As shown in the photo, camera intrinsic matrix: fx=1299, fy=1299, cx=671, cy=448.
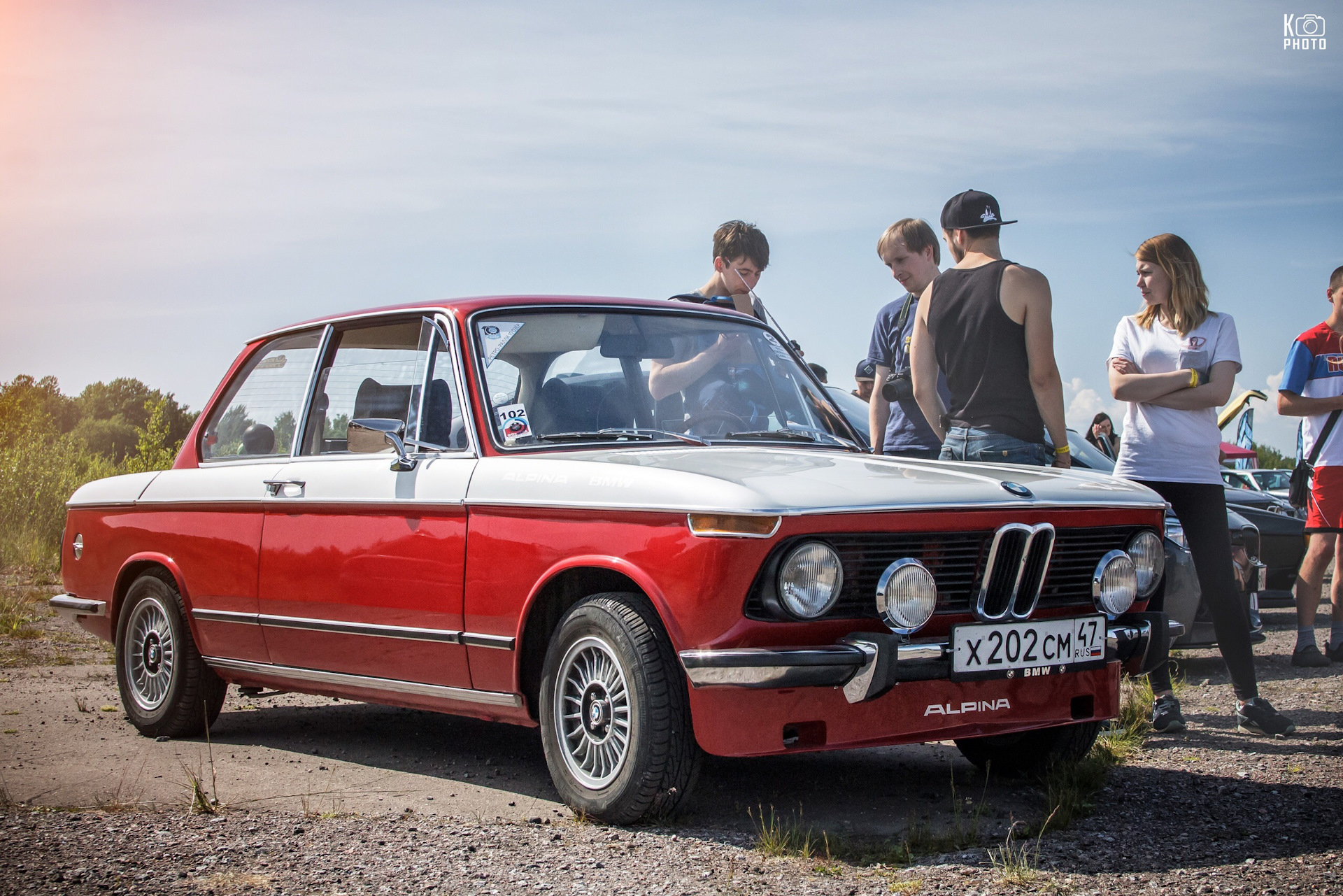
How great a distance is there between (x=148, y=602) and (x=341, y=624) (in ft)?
5.63

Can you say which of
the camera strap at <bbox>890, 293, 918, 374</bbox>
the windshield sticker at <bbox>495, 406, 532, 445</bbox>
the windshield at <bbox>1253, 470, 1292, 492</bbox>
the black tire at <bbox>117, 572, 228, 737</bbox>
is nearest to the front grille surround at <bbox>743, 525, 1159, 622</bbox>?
the windshield sticker at <bbox>495, 406, 532, 445</bbox>

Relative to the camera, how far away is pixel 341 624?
5102 mm

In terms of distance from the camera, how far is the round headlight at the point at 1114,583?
4352 millimetres

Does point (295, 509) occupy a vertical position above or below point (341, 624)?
above

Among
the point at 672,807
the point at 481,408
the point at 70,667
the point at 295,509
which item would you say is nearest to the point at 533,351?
the point at 481,408

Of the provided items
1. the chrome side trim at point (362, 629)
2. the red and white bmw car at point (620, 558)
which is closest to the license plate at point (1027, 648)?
the red and white bmw car at point (620, 558)

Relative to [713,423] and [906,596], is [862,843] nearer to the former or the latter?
[906,596]

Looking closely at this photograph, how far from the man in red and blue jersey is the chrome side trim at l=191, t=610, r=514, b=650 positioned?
533 centimetres

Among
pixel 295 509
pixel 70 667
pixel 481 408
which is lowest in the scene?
pixel 70 667

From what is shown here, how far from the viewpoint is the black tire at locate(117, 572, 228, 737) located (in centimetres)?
607

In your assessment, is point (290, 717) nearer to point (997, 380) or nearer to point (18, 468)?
point (997, 380)

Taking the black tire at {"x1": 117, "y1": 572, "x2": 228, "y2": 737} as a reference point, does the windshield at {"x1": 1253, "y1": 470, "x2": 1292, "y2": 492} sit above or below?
below

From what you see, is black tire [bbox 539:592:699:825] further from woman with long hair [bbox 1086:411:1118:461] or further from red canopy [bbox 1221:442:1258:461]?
red canopy [bbox 1221:442:1258:461]

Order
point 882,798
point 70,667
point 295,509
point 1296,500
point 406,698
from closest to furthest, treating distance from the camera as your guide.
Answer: point 882,798, point 406,698, point 295,509, point 1296,500, point 70,667
